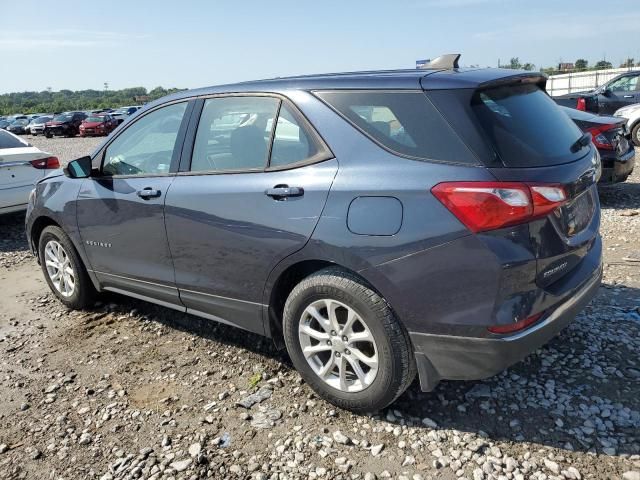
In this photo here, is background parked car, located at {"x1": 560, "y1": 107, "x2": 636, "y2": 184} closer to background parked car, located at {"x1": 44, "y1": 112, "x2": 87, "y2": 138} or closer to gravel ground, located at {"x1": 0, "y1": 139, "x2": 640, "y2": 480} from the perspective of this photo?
gravel ground, located at {"x1": 0, "y1": 139, "x2": 640, "y2": 480}

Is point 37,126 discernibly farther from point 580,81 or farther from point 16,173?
point 16,173

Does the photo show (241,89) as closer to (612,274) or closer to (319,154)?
(319,154)

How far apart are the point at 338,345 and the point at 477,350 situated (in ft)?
2.51

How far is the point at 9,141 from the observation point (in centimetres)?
829

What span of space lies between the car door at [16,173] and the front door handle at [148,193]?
186 inches

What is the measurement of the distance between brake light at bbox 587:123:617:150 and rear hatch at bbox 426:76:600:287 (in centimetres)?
481

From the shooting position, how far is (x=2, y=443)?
3.10m

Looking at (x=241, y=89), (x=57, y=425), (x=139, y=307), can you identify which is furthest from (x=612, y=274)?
(x=57, y=425)

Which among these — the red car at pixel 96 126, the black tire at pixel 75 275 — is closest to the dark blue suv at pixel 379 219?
the black tire at pixel 75 275

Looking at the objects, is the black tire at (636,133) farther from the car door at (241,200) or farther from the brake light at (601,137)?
the car door at (241,200)

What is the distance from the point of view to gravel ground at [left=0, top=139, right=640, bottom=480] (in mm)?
2717

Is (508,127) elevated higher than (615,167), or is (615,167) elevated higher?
(508,127)

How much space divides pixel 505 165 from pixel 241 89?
176cm

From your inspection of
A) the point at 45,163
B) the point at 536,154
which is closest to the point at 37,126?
the point at 45,163
